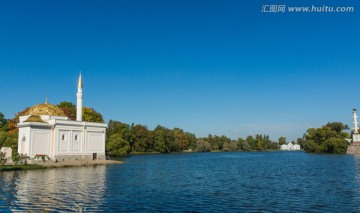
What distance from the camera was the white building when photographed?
49.2 metres

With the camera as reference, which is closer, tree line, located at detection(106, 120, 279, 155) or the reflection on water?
the reflection on water

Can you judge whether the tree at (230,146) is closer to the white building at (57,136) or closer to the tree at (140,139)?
the tree at (140,139)

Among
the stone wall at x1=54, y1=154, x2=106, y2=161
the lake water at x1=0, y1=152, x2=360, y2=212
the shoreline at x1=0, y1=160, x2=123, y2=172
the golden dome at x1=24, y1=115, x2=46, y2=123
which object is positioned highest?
the golden dome at x1=24, y1=115, x2=46, y2=123

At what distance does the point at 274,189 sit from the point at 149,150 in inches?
3979

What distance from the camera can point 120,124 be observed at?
10738 centimetres

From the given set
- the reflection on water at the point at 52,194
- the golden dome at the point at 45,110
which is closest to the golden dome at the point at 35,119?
the golden dome at the point at 45,110

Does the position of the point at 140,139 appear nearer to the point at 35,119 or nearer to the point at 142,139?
the point at 142,139

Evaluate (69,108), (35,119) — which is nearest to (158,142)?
(69,108)

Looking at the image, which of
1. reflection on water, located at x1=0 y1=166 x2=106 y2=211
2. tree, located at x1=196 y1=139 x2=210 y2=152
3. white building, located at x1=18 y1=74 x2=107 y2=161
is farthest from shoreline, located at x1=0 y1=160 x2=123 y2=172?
tree, located at x1=196 y1=139 x2=210 y2=152

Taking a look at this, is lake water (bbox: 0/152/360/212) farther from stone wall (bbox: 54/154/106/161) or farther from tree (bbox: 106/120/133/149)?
tree (bbox: 106/120/133/149)

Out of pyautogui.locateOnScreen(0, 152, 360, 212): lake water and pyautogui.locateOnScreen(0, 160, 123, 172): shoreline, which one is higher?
pyautogui.locateOnScreen(0, 160, 123, 172): shoreline

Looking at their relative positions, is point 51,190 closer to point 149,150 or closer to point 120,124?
point 120,124

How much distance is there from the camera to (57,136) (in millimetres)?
51781

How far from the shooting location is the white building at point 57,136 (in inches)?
1935
